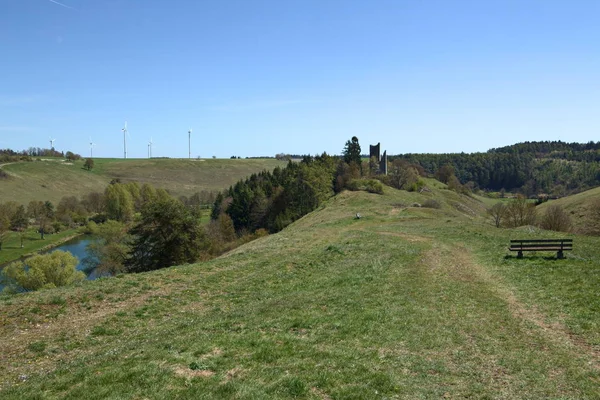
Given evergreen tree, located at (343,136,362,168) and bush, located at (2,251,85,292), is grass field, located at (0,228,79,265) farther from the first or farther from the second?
evergreen tree, located at (343,136,362,168)

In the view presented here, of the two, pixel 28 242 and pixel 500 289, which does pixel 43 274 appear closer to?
pixel 500 289

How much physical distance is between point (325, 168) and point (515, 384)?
312 feet

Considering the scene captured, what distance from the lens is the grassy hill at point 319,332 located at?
10.2 meters

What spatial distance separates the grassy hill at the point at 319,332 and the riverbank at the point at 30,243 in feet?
343

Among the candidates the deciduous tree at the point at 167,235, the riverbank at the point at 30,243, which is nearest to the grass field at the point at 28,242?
the riverbank at the point at 30,243

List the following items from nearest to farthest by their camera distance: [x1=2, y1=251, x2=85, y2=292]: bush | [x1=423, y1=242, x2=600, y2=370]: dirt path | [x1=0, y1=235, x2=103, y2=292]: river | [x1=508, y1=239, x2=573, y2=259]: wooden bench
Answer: [x1=423, y1=242, x2=600, y2=370]: dirt path → [x1=508, y1=239, x2=573, y2=259]: wooden bench → [x1=2, y1=251, x2=85, y2=292]: bush → [x1=0, y1=235, x2=103, y2=292]: river

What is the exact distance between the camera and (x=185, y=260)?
50.1 metres

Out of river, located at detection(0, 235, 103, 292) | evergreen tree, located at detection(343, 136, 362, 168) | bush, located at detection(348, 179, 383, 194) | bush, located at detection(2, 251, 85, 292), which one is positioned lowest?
river, located at detection(0, 235, 103, 292)

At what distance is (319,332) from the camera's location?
14.5 meters

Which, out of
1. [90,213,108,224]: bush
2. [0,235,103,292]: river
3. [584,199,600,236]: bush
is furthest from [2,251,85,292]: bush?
[90,213,108,224]: bush

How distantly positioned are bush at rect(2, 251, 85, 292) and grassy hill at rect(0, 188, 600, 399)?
49729 millimetres

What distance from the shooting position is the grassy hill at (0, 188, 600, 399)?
33.6 feet

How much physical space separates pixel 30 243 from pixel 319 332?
134226 mm

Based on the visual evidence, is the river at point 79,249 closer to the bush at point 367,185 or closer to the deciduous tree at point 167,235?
the deciduous tree at point 167,235
